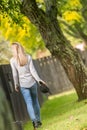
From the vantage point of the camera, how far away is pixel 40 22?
1612cm

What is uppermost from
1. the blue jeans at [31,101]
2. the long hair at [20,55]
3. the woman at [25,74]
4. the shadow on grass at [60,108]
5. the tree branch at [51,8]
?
the tree branch at [51,8]

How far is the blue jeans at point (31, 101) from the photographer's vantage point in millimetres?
12109

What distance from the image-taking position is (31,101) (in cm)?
1225

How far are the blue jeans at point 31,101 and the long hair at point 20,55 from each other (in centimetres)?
59

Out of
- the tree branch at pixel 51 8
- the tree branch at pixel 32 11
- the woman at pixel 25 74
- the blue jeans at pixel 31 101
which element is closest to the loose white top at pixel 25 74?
the woman at pixel 25 74

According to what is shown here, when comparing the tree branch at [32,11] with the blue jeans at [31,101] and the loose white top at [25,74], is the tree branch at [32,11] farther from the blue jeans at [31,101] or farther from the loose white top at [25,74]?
the blue jeans at [31,101]

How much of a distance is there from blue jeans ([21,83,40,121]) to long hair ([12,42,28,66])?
591 millimetres

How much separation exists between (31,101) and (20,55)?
1.06m

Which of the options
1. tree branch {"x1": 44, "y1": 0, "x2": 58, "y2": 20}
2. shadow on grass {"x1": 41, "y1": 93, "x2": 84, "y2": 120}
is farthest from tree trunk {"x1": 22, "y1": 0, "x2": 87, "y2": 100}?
shadow on grass {"x1": 41, "y1": 93, "x2": 84, "y2": 120}

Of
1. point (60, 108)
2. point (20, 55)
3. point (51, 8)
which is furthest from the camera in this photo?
point (60, 108)

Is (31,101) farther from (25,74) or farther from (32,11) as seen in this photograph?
(32,11)

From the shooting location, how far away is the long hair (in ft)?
39.8

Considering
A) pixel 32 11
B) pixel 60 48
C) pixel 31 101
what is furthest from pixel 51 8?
pixel 31 101

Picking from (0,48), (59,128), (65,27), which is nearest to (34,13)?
(59,128)
